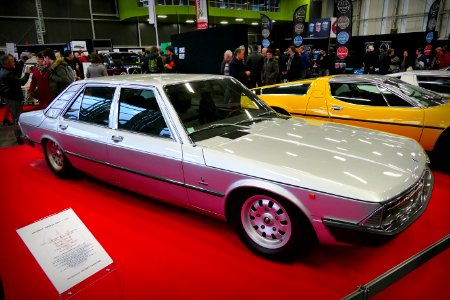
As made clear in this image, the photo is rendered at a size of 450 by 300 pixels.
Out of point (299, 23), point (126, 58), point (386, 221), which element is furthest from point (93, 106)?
point (126, 58)

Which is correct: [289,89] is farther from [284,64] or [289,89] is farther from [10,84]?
[284,64]

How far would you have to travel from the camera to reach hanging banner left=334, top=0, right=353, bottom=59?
10328 mm

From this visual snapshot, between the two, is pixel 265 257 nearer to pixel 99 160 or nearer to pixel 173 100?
pixel 173 100

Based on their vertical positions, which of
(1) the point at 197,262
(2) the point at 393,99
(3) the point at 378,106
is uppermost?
(2) the point at 393,99

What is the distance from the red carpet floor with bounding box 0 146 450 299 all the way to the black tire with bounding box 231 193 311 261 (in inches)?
4.9

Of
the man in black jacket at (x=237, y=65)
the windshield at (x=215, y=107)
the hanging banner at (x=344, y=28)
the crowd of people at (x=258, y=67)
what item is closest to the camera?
the windshield at (x=215, y=107)

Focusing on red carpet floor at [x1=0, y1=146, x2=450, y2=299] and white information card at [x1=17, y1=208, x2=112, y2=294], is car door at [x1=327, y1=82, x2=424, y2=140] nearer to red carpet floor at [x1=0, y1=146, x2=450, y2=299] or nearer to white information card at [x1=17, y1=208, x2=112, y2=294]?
red carpet floor at [x1=0, y1=146, x2=450, y2=299]

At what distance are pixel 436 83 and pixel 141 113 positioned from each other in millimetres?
5272

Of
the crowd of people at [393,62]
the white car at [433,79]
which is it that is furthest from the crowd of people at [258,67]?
the white car at [433,79]

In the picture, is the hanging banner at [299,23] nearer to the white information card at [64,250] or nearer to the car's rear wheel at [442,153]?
the car's rear wheel at [442,153]

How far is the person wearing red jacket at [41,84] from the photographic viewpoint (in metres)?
5.93

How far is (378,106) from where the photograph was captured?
14.2 ft

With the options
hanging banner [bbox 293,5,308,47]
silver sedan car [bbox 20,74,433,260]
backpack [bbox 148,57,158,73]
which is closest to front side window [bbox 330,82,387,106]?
silver sedan car [bbox 20,74,433,260]

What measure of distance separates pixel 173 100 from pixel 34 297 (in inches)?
72.7
